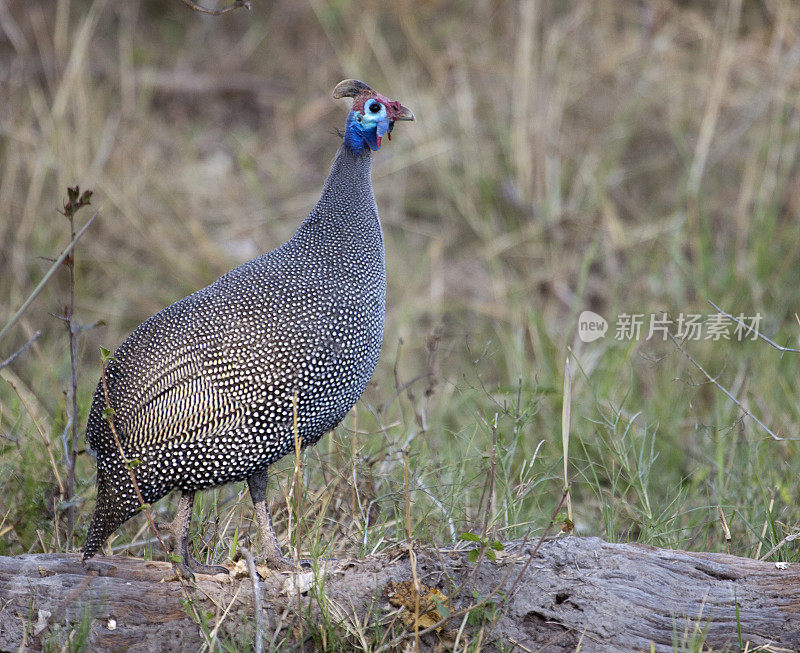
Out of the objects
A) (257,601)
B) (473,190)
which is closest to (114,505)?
(257,601)

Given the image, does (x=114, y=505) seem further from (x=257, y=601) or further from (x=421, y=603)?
(x=421, y=603)

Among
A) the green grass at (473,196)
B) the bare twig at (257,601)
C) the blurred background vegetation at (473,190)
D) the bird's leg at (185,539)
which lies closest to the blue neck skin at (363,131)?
the green grass at (473,196)

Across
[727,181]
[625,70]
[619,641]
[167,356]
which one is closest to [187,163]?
[625,70]

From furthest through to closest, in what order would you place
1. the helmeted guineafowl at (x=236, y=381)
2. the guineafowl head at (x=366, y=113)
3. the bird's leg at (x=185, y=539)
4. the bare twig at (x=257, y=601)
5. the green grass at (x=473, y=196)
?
the green grass at (x=473, y=196), the guineafowl head at (x=366, y=113), the bird's leg at (x=185, y=539), the helmeted guineafowl at (x=236, y=381), the bare twig at (x=257, y=601)

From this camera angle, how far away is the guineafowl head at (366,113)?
2996mm

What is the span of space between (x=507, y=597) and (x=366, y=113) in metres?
1.59

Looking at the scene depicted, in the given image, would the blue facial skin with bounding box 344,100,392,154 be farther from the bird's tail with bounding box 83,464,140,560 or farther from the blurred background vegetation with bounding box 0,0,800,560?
the bird's tail with bounding box 83,464,140,560

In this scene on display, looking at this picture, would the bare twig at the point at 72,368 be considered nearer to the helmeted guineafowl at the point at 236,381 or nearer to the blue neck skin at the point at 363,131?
the helmeted guineafowl at the point at 236,381

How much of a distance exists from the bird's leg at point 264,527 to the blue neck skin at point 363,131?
113 centimetres

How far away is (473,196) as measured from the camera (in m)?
6.51

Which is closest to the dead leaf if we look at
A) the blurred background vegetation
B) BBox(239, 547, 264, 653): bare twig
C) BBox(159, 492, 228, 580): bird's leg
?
BBox(239, 547, 264, 653): bare twig

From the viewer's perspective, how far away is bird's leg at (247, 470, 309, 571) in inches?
114

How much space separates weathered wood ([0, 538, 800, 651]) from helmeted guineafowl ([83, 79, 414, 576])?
0.47 feet

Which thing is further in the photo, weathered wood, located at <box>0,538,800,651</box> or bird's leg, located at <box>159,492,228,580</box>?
bird's leg, located at <box>159,492,228,580</box>
